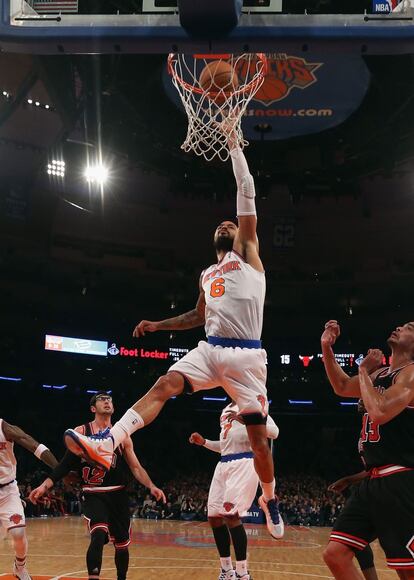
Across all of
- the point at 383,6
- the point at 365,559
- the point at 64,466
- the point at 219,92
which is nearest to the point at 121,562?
the point at 64,466

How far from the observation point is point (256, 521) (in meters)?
25.7

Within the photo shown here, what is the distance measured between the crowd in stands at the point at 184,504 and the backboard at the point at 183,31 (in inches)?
829

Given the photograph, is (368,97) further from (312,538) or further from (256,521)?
(256,521)

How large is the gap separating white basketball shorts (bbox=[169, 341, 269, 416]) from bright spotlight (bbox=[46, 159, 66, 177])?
67.7 feet

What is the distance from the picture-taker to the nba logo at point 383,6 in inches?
249

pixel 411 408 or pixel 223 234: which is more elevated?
pixel 223 234

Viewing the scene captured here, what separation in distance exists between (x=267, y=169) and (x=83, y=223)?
852cm

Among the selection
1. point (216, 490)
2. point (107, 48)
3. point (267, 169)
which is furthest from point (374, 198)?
point (107, 48)

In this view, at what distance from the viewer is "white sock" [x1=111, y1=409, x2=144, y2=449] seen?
224 inches

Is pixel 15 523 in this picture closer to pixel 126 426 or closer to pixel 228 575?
pixel 228 575

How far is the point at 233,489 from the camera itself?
8727 millimetres

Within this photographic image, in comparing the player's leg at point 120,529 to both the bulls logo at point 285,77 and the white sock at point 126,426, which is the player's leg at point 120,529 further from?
the bulls logo at point 285,77

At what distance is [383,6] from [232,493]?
19.0 feet

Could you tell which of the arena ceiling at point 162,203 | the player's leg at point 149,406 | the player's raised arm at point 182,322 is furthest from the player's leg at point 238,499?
the arena ceiling at point 162,203
